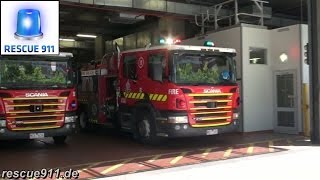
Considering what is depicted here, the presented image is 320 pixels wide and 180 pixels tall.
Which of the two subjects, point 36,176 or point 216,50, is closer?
point 36,176

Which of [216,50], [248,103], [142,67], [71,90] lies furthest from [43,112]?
[248,103]

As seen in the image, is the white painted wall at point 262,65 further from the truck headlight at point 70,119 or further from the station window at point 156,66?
the truck headlight at point 70,119

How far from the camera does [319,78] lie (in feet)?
43.1

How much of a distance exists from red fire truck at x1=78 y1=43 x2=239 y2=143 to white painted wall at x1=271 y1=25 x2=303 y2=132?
312 cm

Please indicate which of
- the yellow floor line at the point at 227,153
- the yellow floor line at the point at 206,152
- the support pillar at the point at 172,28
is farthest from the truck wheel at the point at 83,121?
the yellow floor line at the point at 227,153

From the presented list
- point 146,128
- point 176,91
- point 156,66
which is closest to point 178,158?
point 176,91

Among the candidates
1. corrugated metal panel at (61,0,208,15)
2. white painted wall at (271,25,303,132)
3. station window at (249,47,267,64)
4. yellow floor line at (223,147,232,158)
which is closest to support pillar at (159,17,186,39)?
corrugated metal panel at (61,0,208,15)

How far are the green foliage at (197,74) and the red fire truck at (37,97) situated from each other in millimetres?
3146

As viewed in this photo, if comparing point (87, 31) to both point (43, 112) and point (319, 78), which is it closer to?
point (43, 112)

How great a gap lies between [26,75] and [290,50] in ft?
28.6

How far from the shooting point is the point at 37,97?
1240cm

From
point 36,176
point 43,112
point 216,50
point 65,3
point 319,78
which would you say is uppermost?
point 65,3

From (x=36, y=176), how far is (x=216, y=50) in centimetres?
634

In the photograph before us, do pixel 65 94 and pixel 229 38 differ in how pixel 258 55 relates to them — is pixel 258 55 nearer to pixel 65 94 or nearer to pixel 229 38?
pixel 229 38
